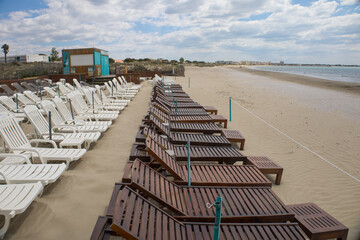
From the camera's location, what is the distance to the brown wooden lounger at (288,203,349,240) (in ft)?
8.29

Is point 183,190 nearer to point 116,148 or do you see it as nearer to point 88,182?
point 88,182

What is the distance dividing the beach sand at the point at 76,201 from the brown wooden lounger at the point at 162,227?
26.0 inches

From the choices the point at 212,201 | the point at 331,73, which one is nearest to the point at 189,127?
the point at 212,201

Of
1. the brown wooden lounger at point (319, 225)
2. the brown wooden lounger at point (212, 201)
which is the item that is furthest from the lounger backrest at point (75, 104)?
the brown wooden lounger at point (319, 225)

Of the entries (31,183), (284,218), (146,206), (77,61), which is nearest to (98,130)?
(31,183)

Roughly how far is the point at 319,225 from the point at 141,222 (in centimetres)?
201

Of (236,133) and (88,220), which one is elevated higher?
(236,133)

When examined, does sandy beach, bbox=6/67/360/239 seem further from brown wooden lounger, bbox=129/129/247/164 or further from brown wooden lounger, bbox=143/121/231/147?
brown wooden lounger, bbox=143/121/231/147

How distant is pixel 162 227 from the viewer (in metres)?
2.15

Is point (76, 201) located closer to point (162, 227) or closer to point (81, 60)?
point (162, 227)

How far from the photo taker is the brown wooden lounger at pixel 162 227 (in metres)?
1.99

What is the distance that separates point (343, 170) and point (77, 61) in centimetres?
1859

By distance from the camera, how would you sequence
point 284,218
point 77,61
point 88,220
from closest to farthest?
point 284,218 < point 88,220 < point 77,61

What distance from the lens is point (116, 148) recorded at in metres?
5.12
